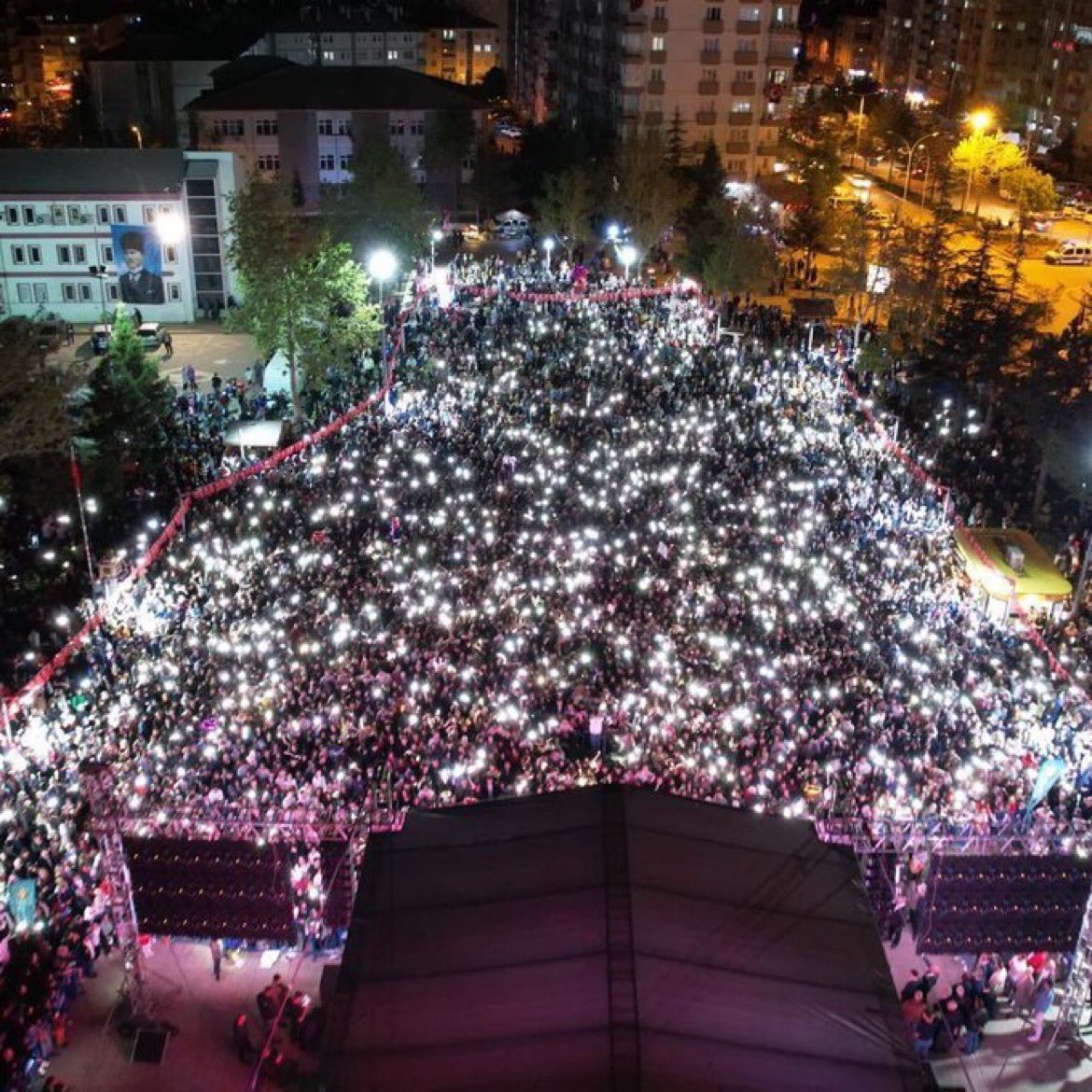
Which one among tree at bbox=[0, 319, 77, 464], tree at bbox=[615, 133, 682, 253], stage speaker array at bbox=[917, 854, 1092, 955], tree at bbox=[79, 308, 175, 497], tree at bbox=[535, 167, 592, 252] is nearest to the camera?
stage speaker array at bbox=[917, 854, 1092, 955]

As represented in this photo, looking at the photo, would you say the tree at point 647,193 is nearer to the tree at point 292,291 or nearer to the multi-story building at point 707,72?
the multi-story building at point 707,72

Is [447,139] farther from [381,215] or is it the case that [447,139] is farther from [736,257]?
[736,257]

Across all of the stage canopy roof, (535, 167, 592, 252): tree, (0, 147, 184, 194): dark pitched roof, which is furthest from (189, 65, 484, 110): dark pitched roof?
the stage canopy roof

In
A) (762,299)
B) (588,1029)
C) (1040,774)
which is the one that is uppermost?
(588,1029)

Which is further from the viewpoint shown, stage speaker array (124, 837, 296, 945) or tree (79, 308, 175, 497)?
tree (79, 308, 175, 497)

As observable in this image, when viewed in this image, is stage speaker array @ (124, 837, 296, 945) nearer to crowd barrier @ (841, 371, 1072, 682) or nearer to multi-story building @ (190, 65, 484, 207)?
crowd barrier @ (841, 371, 1072, 682)

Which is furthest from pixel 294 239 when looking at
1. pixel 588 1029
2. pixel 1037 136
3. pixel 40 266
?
pixel 1037 136

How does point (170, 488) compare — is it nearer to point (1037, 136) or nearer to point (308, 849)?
point (308, 849)

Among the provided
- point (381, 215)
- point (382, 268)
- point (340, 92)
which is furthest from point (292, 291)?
point (340, 92)
